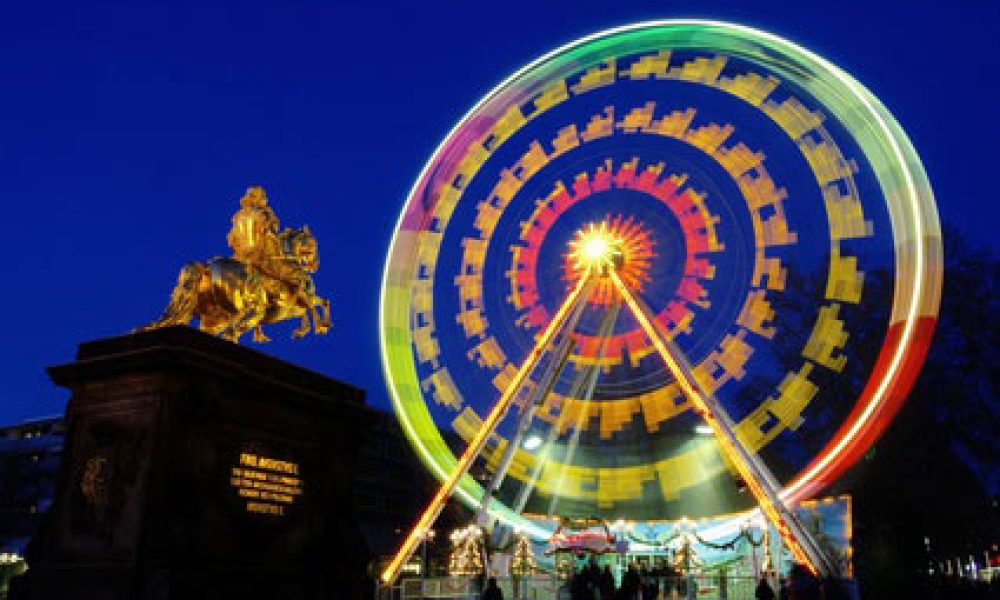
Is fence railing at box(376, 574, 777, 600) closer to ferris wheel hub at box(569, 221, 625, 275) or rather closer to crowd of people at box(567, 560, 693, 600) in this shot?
crowd of people at box(567, 560, 693, 600)

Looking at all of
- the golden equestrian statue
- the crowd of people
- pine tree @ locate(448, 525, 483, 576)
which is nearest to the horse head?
the golden equestrian statue

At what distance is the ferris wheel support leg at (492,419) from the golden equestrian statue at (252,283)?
23.9 ft

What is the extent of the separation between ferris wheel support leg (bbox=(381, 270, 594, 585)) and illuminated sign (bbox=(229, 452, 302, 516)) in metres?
8.61

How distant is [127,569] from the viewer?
325 inches

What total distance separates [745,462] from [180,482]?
11773 mm

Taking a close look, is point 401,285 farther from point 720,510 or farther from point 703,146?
point 720,510

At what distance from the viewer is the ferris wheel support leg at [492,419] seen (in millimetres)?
18641

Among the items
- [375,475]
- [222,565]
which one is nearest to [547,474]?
[222,565]

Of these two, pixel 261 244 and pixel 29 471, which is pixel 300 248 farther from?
pixel 29 471

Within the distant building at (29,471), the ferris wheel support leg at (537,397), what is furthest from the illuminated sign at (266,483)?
the distant building at (29,471)

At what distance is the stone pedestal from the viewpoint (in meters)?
8.45

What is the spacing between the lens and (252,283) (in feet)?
36.8

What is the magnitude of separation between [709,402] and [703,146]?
18.4ft

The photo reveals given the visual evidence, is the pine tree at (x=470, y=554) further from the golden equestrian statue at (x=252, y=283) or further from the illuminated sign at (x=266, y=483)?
the illuminated sign at (x=266, y=483)
